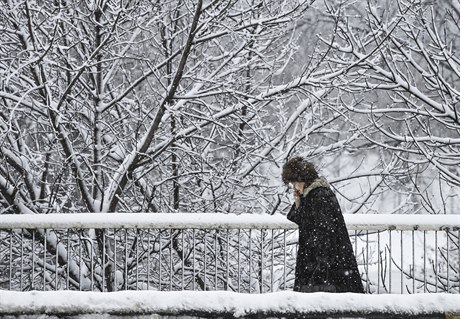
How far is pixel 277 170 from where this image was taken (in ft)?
37.9

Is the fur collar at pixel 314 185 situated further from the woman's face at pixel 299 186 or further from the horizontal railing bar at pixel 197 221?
the horizontal railing bar at pixel 197 221

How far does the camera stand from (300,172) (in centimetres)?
616

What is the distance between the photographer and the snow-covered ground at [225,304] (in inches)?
150

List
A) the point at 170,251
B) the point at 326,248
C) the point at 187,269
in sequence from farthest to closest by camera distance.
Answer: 1. the point at 187,269
2. the point at 170,251
3. the point at 326,248

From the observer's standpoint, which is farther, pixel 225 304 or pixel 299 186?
pixel 299 186

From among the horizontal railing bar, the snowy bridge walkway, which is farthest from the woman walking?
the horizontal railing bar

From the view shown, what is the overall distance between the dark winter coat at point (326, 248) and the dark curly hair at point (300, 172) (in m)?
0.12

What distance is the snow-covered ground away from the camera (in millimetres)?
3809

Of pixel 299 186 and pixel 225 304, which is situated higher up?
pixel 299 186

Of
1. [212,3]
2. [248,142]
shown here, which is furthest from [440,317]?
[248,142]

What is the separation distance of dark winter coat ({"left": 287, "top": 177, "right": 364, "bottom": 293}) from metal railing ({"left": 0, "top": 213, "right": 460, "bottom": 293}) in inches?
44.8

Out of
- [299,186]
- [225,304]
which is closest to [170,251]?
[299,186]

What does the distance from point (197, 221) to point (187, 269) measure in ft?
10.2

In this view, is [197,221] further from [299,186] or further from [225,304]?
[225,304]
